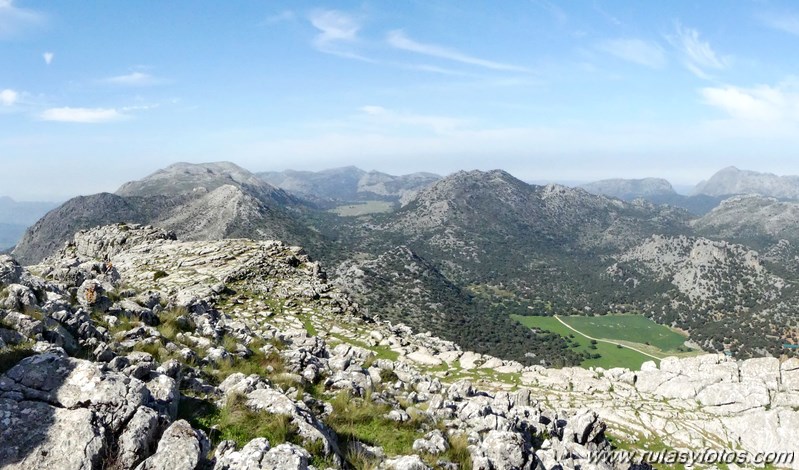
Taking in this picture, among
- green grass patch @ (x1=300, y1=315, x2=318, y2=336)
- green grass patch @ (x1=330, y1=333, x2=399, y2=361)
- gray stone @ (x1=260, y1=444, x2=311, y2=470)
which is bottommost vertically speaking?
green grass patch @ (x1=330, y1=333, x2=399, y2=361)

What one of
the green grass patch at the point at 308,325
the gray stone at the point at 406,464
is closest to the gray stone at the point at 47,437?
the gray stone at the point at 406,464

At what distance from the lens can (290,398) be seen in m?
12.9

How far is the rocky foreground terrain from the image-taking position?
8.76 m

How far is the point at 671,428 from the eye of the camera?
101 ft

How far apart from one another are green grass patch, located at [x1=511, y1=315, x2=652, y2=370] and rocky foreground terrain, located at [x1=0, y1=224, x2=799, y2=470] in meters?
110

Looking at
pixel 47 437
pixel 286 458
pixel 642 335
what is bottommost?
pixel 642 335

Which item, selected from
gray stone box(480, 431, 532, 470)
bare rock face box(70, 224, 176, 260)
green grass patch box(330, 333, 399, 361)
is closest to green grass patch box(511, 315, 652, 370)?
green grass patch box(330, 333, 399, 361)

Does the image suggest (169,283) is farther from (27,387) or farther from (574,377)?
(574,377)

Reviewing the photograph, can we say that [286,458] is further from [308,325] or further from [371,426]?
[308,325]

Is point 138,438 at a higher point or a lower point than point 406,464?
higher

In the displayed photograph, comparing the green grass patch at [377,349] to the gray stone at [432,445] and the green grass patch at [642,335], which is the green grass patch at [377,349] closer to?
the gray stone at [432,445]

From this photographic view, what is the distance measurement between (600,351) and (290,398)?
559 ft

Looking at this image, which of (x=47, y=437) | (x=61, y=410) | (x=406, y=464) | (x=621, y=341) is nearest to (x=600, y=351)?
(x=621, y=341)

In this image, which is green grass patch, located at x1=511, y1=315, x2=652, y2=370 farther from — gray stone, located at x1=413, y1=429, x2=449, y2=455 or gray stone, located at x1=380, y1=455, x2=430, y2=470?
gray stone, located at x1=380, y1=455, x2=430, y2=470
